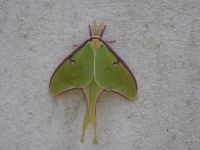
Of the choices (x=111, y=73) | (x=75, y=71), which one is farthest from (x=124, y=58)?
(x=75, y=71)

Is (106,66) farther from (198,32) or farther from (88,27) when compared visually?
(198,32)

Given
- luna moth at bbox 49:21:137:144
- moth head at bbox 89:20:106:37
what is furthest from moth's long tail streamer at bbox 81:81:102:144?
moth head at bbox 89:20:106:37

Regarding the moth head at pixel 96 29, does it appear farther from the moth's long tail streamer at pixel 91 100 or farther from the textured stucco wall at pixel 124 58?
the moth's long tail streamer at pixel 91 100

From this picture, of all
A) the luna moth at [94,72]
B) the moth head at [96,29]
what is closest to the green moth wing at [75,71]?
the luna moth at [94,72]

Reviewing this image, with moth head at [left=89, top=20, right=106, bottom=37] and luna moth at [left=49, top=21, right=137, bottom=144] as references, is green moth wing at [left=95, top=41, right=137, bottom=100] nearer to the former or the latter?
luna moth at [left=49, top=21, right=137, bottom=144]

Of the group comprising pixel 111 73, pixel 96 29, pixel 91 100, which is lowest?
pixel 91 100

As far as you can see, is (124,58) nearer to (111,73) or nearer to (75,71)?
(111,73)

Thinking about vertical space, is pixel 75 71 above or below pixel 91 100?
above
